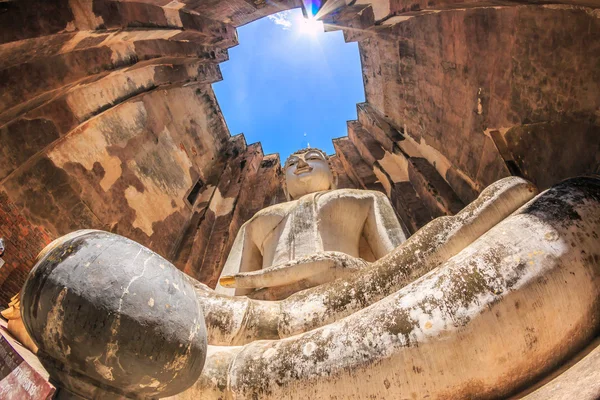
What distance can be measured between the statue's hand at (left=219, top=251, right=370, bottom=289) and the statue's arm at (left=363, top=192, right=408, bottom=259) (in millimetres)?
772

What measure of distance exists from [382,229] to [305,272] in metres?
1.27

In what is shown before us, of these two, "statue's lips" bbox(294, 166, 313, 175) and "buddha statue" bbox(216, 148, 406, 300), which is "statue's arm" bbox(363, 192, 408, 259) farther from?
"statue's lips" bbox(294, 166, 313, 175)

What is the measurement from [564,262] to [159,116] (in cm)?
645

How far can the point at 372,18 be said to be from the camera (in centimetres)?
564

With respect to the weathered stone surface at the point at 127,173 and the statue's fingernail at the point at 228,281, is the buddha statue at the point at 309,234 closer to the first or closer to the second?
the statue's fingernail at the point at 228,281

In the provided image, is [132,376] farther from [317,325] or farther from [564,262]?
[564,262]

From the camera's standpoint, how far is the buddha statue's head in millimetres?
4703

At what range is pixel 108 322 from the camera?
3.48 ft

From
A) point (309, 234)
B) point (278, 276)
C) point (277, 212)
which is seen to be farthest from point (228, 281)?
point (277, 212)

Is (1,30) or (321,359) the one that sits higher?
(1,30)

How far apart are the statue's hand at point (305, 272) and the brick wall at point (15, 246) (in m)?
2.18

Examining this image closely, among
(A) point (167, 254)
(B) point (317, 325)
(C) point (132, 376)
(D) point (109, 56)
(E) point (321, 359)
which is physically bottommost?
(A) point (167, 254)

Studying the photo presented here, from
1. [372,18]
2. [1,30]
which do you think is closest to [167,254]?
[1,30]

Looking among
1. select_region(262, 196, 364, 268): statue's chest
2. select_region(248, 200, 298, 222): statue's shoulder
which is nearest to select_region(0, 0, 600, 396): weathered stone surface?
select_region(262, 196, 364, 268): statue's chest
